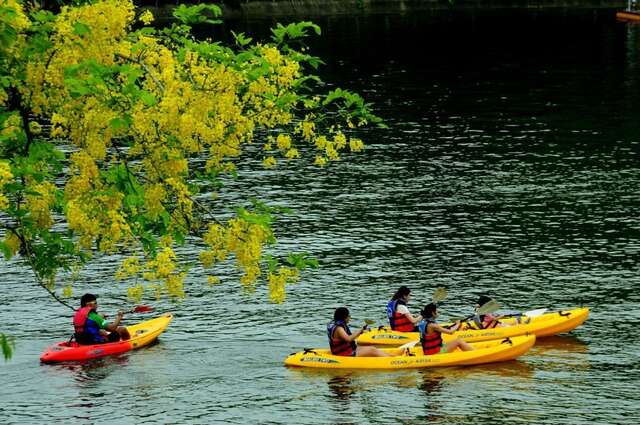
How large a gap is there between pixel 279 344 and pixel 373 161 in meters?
29.6

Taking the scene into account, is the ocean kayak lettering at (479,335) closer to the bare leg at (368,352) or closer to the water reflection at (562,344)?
the water reflection at (562,344)

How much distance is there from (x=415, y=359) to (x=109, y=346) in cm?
937

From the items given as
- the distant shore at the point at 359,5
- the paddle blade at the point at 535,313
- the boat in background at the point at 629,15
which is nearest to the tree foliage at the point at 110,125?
the paddle blade at the point at 535,313

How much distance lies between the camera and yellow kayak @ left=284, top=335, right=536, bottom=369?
109ft

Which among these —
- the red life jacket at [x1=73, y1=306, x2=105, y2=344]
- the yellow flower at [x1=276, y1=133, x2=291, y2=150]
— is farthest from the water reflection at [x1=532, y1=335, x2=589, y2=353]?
the yellow flower at [x1=276, y1=133, x2=291, y2=150]

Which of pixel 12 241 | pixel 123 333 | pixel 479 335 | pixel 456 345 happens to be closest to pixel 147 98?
pixel 12 241

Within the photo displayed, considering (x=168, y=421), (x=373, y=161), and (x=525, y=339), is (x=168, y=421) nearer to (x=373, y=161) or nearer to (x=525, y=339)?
(x=525, y=339)

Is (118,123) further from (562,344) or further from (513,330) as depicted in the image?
(562,344)

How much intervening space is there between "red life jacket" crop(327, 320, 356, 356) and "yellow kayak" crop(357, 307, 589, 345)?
268cm

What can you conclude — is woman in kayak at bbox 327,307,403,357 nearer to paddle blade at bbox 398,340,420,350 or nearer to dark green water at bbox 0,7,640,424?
paddle blade at bbox 398,340,420,350

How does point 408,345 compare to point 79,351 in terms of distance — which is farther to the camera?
point 408,345

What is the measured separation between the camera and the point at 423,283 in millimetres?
42531

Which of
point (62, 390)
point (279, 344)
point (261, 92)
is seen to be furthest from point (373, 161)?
point (261, 92)

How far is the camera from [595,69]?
10100 cm
